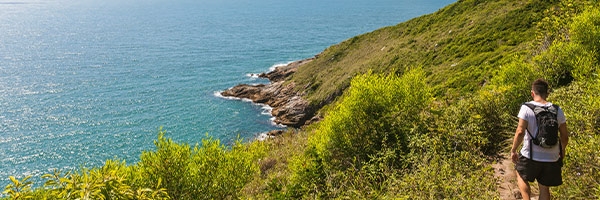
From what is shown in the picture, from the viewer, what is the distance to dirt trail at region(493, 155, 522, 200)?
10.6 metres

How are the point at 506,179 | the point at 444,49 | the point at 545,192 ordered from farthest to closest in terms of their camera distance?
the point at 444,49
the point at 506,179
the point at 545,192

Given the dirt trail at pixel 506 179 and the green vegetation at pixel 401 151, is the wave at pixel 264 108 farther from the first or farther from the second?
the dirt trail at pixel 506 179

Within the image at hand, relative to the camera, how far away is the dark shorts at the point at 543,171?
848 cm

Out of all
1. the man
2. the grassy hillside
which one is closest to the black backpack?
the man

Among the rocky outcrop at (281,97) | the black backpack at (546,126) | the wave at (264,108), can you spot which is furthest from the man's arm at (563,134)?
the wave at (264,108)

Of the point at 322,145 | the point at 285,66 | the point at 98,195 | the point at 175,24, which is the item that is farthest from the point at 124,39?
the point at 98,195

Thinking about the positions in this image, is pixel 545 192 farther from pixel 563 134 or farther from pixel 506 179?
pixel 506 179

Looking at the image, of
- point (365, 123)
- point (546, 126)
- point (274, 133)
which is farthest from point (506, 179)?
point (274, 133)

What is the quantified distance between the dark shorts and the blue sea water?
81.2 feet

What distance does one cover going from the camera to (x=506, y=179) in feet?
38.9

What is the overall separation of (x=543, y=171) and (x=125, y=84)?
79323 millimetres

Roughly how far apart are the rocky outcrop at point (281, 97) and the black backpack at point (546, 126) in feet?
156

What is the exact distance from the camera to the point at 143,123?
56.4 metres

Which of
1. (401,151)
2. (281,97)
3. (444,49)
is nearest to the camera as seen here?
(401,151)
